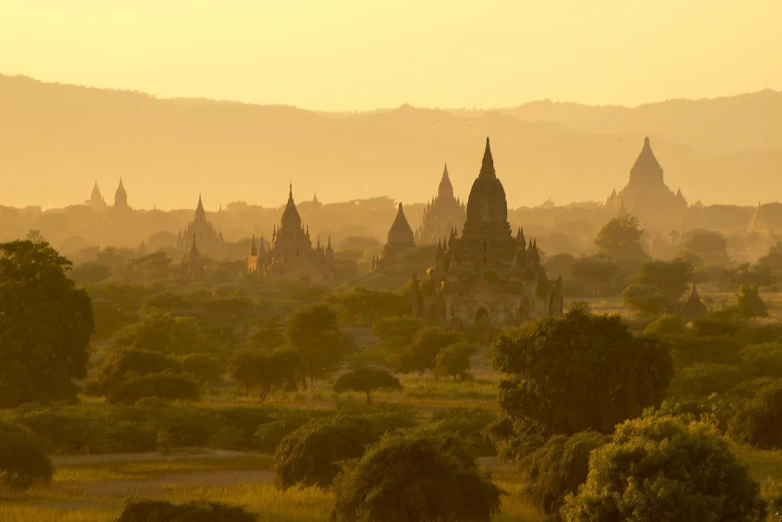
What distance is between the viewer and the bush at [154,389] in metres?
48.5

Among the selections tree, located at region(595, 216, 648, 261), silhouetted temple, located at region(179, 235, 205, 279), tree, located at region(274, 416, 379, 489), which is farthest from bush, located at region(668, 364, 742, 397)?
tree, located at region(595, 216, 648, 261)

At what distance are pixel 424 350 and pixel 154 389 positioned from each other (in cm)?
1648

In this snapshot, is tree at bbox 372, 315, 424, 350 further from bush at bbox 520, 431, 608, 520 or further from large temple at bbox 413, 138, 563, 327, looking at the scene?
bush at bbox 520, 431, 608, 520

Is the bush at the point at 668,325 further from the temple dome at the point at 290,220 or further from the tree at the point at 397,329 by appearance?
the temple dome at the point at 290,220

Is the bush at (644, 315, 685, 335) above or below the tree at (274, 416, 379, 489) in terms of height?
above

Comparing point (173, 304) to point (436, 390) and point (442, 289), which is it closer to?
point (442, 289)

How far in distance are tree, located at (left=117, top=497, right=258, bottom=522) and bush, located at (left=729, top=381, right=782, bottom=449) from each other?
1753 centimetres

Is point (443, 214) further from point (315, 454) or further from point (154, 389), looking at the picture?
point (315, 454)

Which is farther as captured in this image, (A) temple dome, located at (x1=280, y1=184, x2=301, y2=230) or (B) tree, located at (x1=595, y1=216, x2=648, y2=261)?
(B) tree, located at (x1=595, y1=216, x2=648, y2=261)

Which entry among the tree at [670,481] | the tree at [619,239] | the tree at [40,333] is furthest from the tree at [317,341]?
the tree at [619,239]

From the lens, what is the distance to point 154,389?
4869 centimetres

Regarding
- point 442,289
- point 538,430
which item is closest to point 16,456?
point 538,430

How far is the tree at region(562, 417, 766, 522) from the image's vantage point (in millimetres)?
24766

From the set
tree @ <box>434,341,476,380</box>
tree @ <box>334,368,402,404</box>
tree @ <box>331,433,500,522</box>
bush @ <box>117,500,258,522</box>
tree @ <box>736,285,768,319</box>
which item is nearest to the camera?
bush @ <box>117,500,258,522</box>
